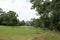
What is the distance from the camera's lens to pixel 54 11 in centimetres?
3625

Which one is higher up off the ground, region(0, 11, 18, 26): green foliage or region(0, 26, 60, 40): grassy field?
region(0, 11, 18, 26): green foliage

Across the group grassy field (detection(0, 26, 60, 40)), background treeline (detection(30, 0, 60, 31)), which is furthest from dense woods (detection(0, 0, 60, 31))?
grassy field (detection(0, 26, 60, 40))

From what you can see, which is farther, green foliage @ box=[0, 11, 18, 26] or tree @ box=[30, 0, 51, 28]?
green foliage @ box=[0, 11, 18, 26]

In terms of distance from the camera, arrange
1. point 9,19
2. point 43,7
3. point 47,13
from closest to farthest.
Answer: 1. point 43,7
2. point 47,13
3. point 9,19

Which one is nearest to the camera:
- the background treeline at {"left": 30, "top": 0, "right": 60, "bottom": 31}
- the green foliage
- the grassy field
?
the grassy field

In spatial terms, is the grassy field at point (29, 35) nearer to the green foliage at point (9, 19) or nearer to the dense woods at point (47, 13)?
the dense woods at point (47, 13)

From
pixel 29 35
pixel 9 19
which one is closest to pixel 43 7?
pixel 29 35

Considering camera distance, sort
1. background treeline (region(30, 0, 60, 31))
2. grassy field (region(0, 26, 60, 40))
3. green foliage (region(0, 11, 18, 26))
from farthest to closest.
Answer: green foliage (region(0, 11, 18, 26)) → background treeline (region(30, 0, 60, 31)) → grassy field (region(0, 26, 60, 40))

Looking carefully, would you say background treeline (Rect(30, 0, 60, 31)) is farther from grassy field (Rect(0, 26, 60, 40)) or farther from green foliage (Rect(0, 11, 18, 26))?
green foliage (Rect(0, 11, 18, 26))

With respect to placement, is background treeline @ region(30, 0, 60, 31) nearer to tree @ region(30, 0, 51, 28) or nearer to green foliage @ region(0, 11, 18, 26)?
tree @ region(30, 0, 51, 28)

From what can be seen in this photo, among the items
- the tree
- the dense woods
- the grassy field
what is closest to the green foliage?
the dense woods

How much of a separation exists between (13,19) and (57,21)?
38.5 m

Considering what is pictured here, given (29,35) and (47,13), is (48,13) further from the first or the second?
(29,35)

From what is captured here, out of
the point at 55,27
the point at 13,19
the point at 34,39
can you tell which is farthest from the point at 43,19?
the point at 13,19
